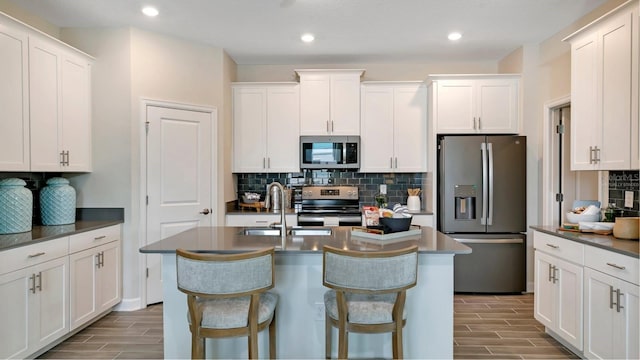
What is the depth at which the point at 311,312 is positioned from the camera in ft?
7.50

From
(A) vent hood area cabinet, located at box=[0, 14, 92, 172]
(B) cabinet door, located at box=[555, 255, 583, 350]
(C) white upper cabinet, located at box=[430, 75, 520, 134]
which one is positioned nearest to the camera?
(B) cabinet door, located at box=[555, 255, 583, 350]

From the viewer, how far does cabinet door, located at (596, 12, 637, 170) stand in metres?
2.43

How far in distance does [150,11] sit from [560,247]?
381 centimetres

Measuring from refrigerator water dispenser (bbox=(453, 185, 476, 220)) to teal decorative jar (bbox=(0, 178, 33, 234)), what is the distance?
153 inches

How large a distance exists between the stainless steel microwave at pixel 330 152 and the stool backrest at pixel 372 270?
2.64m

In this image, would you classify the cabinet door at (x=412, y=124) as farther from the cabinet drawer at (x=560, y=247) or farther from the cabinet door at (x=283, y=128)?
the cabinet drawer at (x=560, y=247)

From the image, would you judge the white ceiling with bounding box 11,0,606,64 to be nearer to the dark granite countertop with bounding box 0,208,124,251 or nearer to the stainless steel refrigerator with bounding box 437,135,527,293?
the stainless steel refrigerator with bounding box 437,135,527,293

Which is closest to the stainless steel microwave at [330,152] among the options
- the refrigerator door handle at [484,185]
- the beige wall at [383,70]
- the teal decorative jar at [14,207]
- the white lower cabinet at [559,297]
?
the beige wall at [383,70]

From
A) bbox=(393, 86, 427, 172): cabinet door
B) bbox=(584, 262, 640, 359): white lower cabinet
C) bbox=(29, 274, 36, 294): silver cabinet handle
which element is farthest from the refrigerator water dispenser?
bbox=(29, 274, 36, 294): silver cabinet handle

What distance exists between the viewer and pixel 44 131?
2934mm

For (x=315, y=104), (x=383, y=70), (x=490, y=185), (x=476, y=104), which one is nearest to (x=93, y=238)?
(x=315, y=104)

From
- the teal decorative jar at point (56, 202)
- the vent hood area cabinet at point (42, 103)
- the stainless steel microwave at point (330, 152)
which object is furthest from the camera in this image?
the stainless steel microwave at point (330, 152)

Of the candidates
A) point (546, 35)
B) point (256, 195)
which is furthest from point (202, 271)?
point (546, 35)

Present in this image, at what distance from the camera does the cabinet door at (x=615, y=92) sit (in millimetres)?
2428
